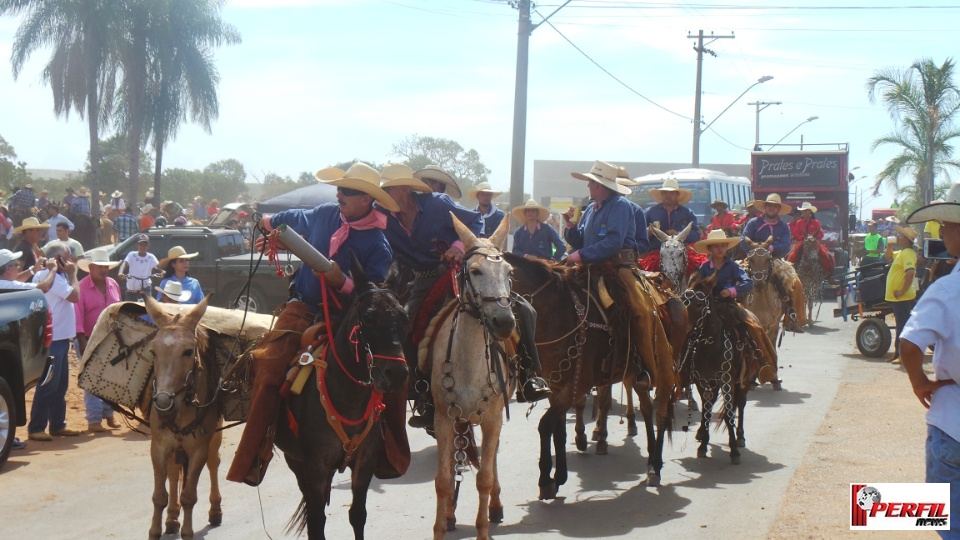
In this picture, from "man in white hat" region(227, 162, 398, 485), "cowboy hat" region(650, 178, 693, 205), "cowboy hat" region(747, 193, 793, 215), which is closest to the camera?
Answer: "man in white hat" region(227, 162, 398, 485)

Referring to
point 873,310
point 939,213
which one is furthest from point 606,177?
point 873,310

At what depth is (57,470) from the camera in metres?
9.60

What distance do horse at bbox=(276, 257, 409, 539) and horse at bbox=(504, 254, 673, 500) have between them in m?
2.48

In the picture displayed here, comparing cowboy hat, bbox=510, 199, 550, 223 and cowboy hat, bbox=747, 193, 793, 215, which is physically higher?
cowboy hat, bbox=747, 193, 793, 215

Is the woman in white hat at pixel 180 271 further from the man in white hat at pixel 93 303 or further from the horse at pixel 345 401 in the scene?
the horse at pixel 345 401

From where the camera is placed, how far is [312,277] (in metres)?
6.54

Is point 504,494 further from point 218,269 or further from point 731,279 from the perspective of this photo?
point 218,269

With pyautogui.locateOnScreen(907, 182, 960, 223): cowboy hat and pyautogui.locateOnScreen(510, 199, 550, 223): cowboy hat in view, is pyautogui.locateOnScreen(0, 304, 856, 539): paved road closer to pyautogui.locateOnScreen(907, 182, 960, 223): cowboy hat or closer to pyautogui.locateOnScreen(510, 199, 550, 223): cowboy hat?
pyautogui.locateOnScreen(907, 182, 960, 223): cowboy hat

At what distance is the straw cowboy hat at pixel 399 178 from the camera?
7.64 m

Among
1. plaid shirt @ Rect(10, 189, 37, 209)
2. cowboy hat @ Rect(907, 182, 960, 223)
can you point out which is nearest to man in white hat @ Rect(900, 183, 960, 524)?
cowboy hat @ Rect(907, 182, 960, 223)

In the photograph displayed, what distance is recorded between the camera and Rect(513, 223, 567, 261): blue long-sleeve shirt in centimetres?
1461

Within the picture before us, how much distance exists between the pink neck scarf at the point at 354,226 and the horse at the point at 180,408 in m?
1.44

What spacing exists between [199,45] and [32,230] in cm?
2959

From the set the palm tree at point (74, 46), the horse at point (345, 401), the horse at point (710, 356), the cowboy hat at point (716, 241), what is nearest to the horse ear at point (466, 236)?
the horse at point (345, 401)
